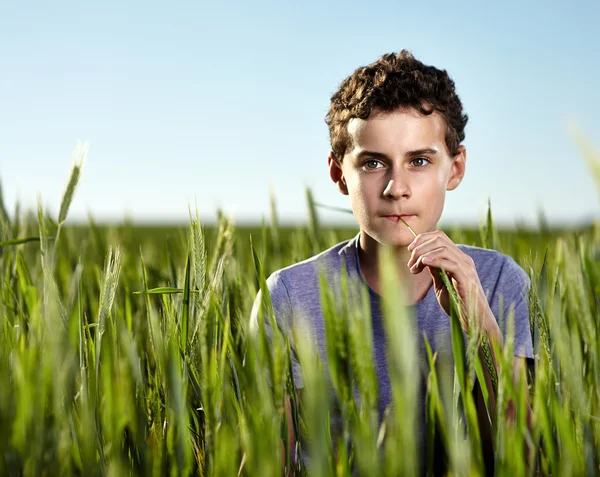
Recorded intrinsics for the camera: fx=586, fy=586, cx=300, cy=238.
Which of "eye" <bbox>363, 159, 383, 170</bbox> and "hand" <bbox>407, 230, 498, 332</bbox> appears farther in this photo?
"eye" <bbox>363, 159, 383, 170</bbox>

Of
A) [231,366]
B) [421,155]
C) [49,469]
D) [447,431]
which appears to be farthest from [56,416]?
[421,155]

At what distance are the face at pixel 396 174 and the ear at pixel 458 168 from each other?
0.18 metres

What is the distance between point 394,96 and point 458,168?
0.33 meters

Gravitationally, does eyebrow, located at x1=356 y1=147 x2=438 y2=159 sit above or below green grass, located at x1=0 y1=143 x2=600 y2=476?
above

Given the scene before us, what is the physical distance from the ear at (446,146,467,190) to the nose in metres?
0.34

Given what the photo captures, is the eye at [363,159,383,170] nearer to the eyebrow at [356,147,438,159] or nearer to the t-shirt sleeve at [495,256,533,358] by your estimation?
the eyebrow at [356,147,438,159]

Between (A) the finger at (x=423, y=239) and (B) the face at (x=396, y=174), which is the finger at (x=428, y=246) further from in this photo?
(B) the face at (x=396, y=174)

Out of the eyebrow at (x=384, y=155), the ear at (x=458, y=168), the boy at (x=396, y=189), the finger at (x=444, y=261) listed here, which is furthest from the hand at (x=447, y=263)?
the ear at (x=458, y=168)

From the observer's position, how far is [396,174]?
1.18 meters

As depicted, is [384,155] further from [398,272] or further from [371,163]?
[398,272]

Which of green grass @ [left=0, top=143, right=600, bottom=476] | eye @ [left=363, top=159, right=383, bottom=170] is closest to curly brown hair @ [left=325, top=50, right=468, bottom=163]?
eye @ [left=363, top=159, right=383, bottom=170]

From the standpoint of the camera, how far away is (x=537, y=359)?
32.6 inches

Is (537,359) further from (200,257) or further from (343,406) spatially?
(200,257)

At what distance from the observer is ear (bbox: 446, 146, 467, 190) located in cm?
150
